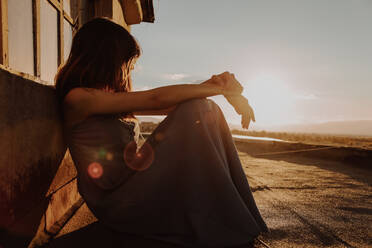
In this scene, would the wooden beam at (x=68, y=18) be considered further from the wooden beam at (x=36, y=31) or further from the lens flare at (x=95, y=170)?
the lens flare at (x=95, y=170)

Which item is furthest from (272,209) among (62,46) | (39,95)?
(62,46)

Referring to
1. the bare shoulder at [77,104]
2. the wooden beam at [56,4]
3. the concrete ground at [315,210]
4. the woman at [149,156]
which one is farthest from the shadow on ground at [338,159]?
the wooden beam at [56,4]

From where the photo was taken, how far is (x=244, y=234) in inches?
46.9

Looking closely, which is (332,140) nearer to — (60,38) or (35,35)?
(60,38)

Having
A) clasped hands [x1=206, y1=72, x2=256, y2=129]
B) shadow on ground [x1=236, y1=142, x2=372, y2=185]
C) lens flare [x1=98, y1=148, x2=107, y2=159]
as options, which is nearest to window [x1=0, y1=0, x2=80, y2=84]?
lens flare [x1=98, y1=148, x2=107, y2=159]

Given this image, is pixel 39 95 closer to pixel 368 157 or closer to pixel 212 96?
pixel 212 96

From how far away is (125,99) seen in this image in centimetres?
134

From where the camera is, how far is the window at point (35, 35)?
5.49ft

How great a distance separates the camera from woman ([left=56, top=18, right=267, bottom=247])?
3.95 feet

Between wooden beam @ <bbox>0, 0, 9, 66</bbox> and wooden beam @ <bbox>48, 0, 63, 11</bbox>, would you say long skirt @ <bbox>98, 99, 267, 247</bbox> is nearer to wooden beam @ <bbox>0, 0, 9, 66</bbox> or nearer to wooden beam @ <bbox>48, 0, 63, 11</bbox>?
wooden beam @ <bbox>0, 0, 9, 66</bbox>

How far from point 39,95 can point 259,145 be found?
8169 mm

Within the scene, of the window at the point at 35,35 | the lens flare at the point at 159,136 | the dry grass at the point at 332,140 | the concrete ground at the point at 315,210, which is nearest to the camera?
the lens flare at the point at 159,136

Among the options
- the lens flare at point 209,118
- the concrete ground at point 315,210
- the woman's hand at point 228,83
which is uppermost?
the woman's hand at point 228,83

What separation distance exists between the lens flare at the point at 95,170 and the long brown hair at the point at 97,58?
1.54 ft
